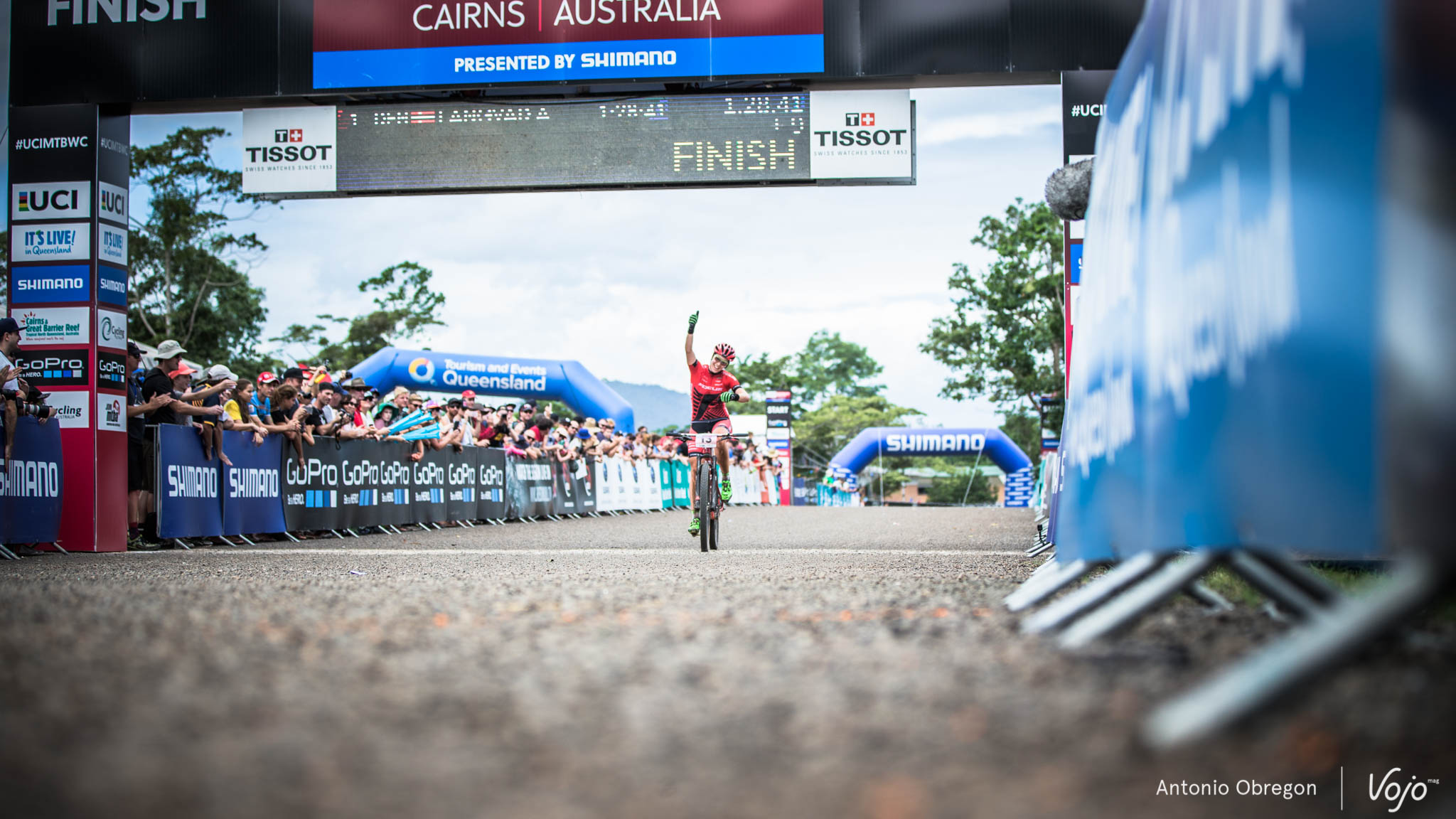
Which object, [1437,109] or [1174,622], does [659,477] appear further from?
[1437,109]

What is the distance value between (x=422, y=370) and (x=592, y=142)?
19650mm

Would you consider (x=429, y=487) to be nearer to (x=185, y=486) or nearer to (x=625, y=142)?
(x=185, y=486)

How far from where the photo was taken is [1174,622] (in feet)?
12.7

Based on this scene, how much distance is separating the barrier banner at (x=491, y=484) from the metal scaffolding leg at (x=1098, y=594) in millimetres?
14339

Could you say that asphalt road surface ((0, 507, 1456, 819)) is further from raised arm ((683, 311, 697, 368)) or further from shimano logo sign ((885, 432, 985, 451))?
shimano logo sign ((885, 432, 985, 451))

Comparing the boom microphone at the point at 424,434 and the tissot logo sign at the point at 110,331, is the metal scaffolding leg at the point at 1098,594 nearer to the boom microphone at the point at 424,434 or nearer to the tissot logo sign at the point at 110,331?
the tissot logo sign at the point at 110,331

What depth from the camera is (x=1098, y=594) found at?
139 inches

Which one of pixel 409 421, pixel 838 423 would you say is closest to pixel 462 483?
pixel 409 421

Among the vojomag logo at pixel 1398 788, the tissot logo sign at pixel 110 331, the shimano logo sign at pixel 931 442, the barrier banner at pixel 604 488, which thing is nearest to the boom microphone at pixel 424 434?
the tissot logo sign at pixel 110 331

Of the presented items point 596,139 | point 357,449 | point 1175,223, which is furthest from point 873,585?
point 357,449

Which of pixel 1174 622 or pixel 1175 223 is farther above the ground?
pixel 1175 223

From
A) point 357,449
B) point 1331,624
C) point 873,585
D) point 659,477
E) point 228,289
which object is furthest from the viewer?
point 228,289

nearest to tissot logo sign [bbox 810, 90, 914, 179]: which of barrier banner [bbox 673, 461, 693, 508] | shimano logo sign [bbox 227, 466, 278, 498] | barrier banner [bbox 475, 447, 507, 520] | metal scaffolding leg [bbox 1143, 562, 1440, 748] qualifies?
shimano logo sign [bbox 227, 466, 278, 498]

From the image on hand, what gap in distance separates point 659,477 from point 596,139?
53.1 feet
